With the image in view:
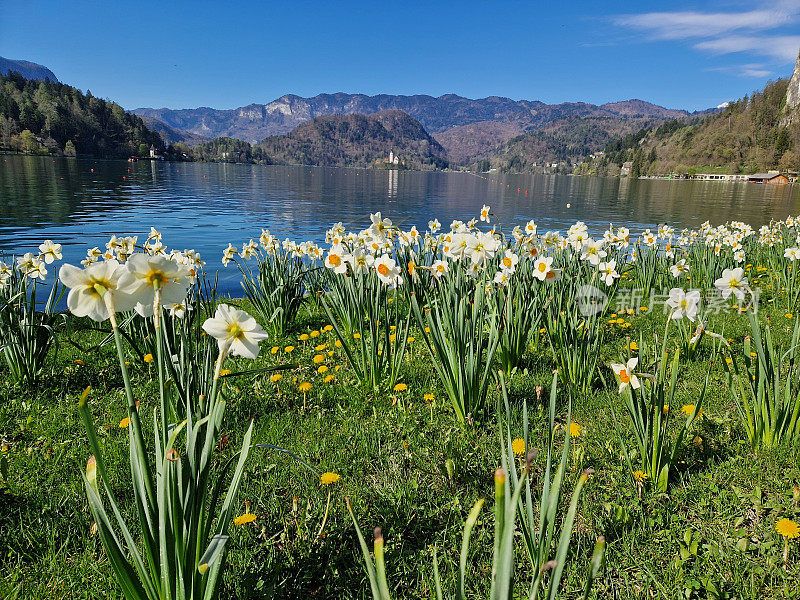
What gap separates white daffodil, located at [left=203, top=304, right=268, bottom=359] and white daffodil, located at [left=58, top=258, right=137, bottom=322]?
0.25m

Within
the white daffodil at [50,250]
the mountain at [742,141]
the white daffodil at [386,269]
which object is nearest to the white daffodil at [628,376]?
the white daffodil at [386,269]

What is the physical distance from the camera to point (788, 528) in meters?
1.83

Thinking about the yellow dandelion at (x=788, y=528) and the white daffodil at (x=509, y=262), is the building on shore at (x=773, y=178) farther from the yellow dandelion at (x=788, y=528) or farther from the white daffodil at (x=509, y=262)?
the yellow dandelion at (x=788, y=528)

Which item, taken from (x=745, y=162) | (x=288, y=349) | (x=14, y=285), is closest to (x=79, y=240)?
(x=14, y=285)

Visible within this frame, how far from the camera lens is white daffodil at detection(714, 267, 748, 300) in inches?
103

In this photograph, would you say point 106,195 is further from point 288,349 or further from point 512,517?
point 512,517

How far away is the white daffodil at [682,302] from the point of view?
242 cm

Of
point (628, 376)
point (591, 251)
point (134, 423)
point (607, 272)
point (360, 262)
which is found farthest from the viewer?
point (607, 272)

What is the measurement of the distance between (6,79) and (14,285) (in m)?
134

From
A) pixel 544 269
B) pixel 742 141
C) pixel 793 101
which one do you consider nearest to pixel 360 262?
pixel 544 269

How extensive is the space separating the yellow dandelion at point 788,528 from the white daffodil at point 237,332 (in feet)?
7.28

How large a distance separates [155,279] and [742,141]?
13177 cm

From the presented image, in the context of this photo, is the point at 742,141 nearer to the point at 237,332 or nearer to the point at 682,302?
the point at 682,302

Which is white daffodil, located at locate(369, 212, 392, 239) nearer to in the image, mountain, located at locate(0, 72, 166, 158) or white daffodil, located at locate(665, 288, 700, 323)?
white daffodil, located at locate(665, 288, 700, 323)
